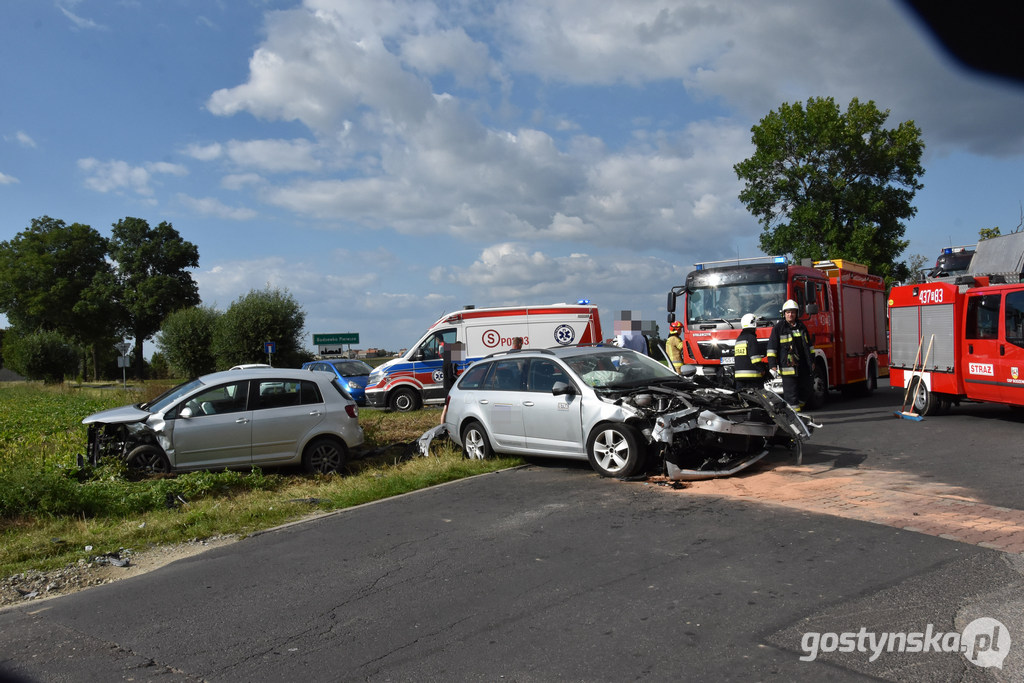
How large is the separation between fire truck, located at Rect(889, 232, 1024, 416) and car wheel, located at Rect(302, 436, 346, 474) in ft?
32.6

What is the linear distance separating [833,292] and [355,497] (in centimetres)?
1211

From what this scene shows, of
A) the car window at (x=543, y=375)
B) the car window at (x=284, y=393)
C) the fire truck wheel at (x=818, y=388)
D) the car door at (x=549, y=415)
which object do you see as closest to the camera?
the car door at (x=549, y=415)

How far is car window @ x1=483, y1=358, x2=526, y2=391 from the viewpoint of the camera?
397 inches

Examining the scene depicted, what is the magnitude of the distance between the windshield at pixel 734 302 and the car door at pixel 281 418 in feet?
25.7

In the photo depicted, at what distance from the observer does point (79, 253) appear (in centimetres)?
6781

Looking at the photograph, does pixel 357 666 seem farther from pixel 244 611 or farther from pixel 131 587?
pixel 131 587

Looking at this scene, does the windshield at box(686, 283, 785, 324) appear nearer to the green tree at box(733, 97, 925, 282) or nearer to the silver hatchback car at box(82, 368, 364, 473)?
the silver hatchback car at box(82, 368, 364, 473)

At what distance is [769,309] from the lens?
1453 cm

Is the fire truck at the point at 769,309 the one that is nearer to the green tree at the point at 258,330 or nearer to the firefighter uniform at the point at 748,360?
the firefighter uniform at the point at 748,360

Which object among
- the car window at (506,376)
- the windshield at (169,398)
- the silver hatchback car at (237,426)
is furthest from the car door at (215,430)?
the car window at (506,376)

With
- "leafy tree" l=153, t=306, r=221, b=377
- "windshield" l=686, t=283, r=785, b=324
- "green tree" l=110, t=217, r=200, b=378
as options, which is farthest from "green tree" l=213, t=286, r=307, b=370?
"windshield" l=686, t=283, r=785, b=324

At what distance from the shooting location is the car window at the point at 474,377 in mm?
10711

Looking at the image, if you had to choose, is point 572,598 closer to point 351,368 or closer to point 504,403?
point 504,403

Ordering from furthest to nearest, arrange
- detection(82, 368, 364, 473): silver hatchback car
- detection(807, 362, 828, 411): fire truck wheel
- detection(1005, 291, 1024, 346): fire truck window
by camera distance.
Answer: detection(807, 362, 828, 411): fire truck wheel → detection(1005, 291, 1024, 346): fire truck window → detection(82, 368, 364, 473): silver hatchback car
